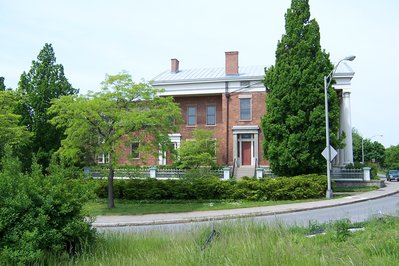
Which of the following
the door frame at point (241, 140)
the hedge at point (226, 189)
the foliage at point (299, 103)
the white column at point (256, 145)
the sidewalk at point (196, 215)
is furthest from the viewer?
the door frame at point (241, 140)

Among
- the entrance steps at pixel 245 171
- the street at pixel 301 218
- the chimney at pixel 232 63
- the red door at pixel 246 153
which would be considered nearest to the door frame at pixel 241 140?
the red door at pixel 246 153

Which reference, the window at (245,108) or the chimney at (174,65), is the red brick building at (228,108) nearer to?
the window at (245,108)

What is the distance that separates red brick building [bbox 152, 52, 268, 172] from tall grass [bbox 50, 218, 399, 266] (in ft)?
97.5

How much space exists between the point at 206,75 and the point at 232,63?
296 centimetres

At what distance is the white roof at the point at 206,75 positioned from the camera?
38.8m

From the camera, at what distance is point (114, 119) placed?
69.2 ft

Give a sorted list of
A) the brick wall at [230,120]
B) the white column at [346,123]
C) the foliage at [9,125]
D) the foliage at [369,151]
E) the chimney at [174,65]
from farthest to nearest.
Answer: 1. the foliage at [369,151]
2. the chimney at [174,65]
3. the brick wall at [230,120]
4. the white column at [346,123]
5. the foliage at [9,125]

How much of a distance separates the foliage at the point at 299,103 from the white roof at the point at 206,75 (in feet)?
31.5

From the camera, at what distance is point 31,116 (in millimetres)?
33000

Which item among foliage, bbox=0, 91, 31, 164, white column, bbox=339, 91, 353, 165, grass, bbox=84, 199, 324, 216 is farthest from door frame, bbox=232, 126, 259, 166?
foliage, bbox=0, 91, 31, 164

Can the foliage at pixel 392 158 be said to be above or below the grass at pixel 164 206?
above

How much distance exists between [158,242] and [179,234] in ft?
1.58

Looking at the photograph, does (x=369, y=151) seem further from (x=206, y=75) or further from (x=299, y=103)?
(x=299, y=103)

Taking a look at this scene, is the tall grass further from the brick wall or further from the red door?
the brick wall
